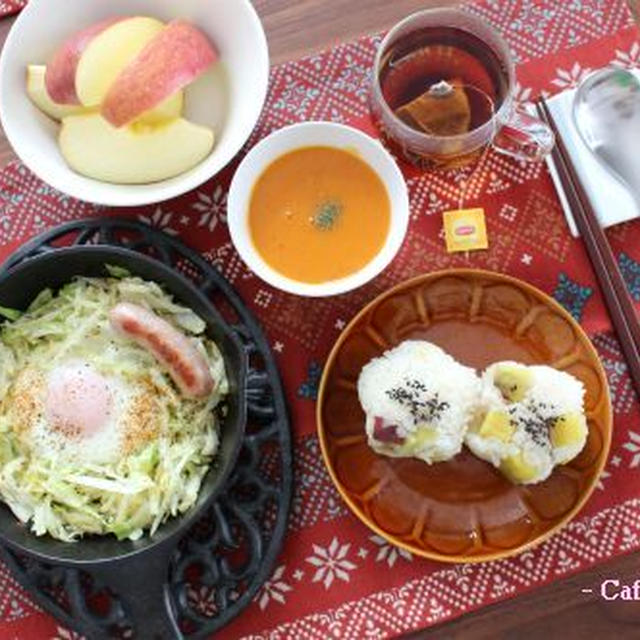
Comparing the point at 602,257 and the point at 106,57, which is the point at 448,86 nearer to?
the point at 602,257

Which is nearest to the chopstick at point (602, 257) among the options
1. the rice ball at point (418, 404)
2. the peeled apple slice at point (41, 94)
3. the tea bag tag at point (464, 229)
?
the tea bag tag at point (464, 229)

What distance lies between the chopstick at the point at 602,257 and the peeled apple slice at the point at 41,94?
65 cm

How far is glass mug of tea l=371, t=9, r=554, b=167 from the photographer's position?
1.29m

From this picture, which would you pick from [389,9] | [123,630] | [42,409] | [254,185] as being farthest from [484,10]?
[123,630]

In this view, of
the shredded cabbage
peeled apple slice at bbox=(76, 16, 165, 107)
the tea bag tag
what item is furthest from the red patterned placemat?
peeled apple slice at bbox=(76, 16, 165, 107)

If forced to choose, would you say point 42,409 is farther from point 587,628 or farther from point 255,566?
point 587,628

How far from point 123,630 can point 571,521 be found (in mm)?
653

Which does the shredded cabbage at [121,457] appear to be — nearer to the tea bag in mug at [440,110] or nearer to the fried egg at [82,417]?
the fried egg at [82,417]

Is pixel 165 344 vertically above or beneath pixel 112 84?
beneath

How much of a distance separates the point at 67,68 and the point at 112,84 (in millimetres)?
74

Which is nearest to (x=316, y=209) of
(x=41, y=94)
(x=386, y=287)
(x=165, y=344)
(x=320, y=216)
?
(x=320, y=216)

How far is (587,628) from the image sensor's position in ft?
4.59

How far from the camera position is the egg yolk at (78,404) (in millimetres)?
1300

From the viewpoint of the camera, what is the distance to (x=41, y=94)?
126 centimetres
